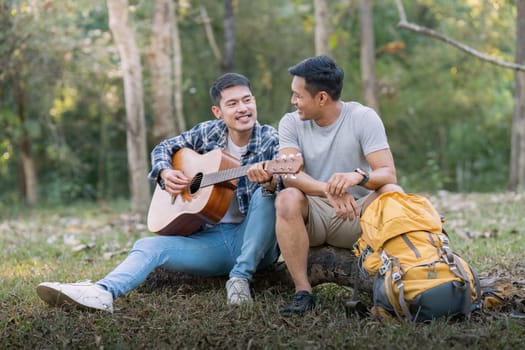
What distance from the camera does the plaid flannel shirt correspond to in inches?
171

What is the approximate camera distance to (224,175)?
4.14 meters

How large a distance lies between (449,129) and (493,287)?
1332 centimetres

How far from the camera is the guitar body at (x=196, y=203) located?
4.22 m

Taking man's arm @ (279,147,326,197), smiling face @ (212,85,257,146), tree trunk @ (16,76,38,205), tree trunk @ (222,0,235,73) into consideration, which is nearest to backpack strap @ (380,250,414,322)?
man's arm @ (279,147,326,197)

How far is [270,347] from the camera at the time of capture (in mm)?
3080

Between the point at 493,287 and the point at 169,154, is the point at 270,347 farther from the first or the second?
the point at 169,154

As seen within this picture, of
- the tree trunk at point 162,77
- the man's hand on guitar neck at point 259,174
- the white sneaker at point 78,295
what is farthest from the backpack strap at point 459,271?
the tree trunk at point 162,77

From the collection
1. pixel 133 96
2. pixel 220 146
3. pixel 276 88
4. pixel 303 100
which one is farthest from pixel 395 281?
pixel 276 88

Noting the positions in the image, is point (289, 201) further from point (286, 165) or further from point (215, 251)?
point (215, 251)

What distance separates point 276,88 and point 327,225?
39.0 ft

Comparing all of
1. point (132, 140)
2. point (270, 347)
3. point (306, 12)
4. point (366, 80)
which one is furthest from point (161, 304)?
point (306, 12)

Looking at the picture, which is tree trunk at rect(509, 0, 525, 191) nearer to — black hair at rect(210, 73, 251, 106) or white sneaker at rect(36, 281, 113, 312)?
black hair at rect(210, 73, 251, 106)

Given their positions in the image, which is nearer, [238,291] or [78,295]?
[78,295]

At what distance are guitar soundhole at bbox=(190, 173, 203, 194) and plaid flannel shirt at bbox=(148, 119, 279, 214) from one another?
0.24 metres
